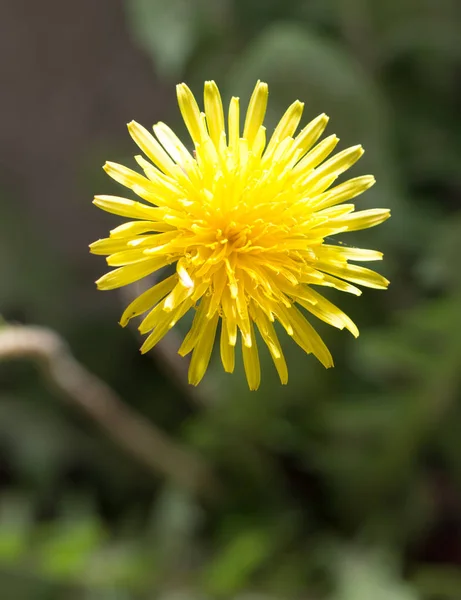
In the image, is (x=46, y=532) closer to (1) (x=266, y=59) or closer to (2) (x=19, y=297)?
(2) (x=19, y=297)

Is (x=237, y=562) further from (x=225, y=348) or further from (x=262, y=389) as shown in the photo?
(x=225, y=348)

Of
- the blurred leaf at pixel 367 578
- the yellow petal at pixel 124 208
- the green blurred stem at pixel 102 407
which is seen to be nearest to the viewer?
the yellow petal at pixel 124 208

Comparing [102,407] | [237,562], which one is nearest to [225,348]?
[102,407]

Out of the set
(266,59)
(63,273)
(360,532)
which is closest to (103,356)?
(63,273)

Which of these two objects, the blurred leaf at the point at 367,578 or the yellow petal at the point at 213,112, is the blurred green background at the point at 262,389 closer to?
the blurred leaf at the point at 367,578

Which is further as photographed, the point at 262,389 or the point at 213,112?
the point at 262,389

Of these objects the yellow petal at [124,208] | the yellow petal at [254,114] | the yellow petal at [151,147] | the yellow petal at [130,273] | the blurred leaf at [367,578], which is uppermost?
the yellow petal at [254,114]

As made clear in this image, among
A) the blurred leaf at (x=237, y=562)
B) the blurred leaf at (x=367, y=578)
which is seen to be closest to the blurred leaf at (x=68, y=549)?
the blurred leaf at (x=237, y=562)
